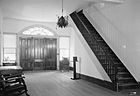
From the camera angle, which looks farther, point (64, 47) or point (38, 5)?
point (64, 47)

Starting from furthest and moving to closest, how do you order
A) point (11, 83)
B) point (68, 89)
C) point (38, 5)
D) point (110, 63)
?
1. point (38, 5)
2. point (110, 63)
3. point (68, 89)
4. point (11, 83)

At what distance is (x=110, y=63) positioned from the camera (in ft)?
20.2

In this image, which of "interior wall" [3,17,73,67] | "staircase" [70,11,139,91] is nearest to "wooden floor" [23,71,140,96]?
"staircase" [70,11,139,91]

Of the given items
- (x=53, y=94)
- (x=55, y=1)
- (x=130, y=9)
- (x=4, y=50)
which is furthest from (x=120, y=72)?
(x=4, y=50)

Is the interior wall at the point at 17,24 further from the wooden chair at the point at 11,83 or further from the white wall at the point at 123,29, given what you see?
the wooden chair at the point at 11,83

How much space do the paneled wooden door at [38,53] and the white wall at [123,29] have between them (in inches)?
206

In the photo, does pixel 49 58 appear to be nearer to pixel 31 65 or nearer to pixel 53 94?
pixel 31 65

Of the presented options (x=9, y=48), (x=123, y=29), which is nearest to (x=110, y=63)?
(x=123, y=29)

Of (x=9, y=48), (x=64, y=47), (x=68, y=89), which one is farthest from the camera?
(x=64, y=47)

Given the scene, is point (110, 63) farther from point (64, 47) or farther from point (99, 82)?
point (64, 47)

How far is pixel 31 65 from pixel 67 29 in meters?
4.03

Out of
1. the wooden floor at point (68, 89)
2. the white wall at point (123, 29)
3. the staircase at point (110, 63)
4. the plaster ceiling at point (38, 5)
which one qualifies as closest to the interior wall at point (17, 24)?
the plaster ceiling at point (38, 5)

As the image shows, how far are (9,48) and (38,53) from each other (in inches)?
82.8

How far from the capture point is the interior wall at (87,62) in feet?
23.0
